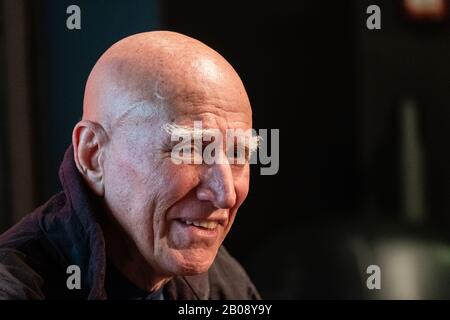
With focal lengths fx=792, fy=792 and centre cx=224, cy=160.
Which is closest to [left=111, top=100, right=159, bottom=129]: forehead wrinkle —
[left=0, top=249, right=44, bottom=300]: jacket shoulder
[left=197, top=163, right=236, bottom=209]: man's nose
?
[left=197, top=163, right=236, bottom=209]: man's nose

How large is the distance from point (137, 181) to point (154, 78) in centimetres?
14

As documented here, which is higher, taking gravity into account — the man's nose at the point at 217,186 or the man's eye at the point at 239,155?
the man's eye at the point at 239,155

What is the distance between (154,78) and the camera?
1013mm

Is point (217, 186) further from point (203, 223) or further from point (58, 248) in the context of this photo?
point (58, 248)

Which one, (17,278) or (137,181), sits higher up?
(137,181)

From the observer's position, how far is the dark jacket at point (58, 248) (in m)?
1.00

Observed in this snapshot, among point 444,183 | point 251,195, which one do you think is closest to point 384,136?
point 444,183

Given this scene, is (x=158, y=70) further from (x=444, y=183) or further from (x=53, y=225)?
(x=444, y=183)

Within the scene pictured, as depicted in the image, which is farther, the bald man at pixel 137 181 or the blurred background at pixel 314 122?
the blurred background at pixel 314 122

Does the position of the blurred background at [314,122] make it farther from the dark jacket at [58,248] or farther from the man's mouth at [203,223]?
the man's mouth at [203,223]

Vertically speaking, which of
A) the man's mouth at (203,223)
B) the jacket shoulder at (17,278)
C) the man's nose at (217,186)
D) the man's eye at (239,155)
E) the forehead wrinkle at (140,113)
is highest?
the forehead wrinkle at (140,113)

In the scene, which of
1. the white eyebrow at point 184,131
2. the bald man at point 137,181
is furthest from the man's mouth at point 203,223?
the white eyebrow at point 184,131

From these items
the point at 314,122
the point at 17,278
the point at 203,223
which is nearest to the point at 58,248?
the point at 17,278

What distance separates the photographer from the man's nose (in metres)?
1.03
